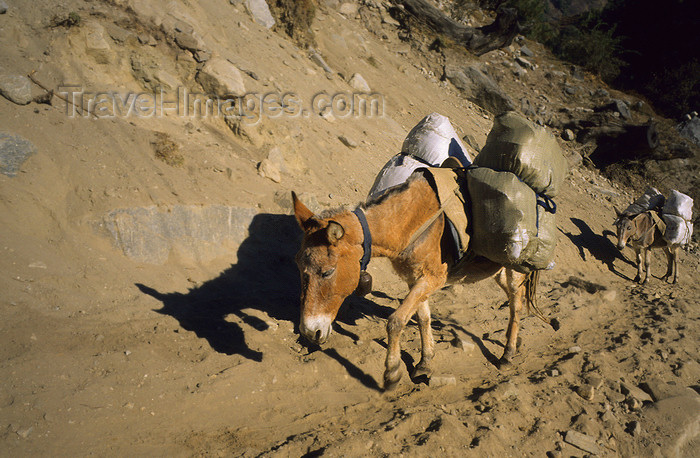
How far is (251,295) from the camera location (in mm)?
4949

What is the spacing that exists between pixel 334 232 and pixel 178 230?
2.78m

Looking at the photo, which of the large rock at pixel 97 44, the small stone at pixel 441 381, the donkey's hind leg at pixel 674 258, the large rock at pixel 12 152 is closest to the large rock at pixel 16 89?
the large rock at pixel 12 152

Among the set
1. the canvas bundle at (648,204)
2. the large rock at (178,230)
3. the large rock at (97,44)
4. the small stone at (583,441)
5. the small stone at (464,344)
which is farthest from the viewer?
the canvas bundle at (648,204)

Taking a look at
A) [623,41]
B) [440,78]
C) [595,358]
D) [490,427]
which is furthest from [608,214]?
[623,41]

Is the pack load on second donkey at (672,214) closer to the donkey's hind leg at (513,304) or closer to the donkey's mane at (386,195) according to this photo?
the donkey's hind leg at (513,304)

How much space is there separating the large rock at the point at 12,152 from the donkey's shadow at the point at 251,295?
1.90 metres

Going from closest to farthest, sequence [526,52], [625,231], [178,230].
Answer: [178,230] → [625,231] → [526,52]

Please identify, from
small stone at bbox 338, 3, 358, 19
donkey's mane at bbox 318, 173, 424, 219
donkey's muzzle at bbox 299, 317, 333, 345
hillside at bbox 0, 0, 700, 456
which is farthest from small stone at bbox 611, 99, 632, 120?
donkey's muzzle at bbox 299, 317, 333, 345

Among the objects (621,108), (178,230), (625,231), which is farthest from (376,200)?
(621,108)

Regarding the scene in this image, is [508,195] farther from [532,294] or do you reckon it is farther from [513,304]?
[532,294]

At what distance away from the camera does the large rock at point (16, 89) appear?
15.0 feet

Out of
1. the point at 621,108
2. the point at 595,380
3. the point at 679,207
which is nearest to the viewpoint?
the point at 595,380

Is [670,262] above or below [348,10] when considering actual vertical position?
below

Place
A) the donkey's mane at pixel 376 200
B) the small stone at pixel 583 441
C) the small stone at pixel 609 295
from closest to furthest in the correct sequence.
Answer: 1. the small stone at pixel 583 441
2. the donkey's mane at pixel 376 200
3. the small stone at pixel 609 295
